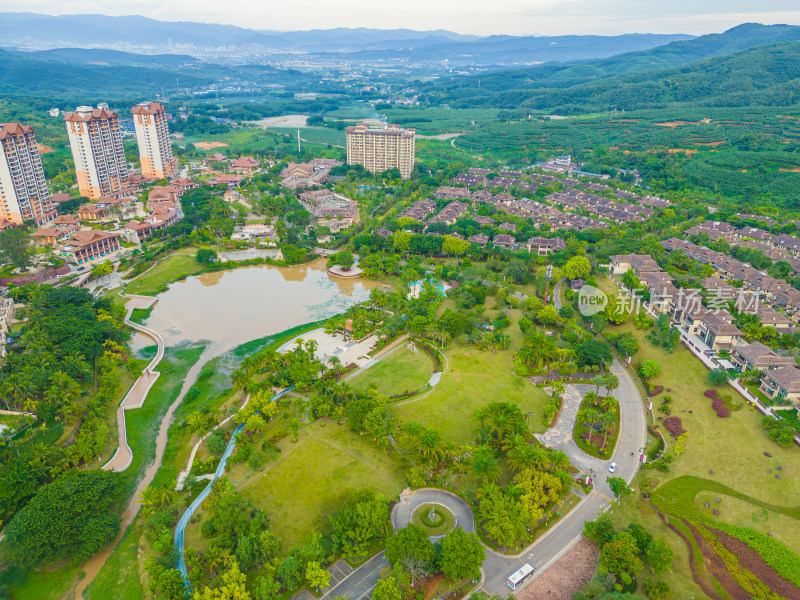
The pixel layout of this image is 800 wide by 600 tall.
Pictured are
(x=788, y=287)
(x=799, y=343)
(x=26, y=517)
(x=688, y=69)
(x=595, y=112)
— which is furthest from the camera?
(x=688, y=69)

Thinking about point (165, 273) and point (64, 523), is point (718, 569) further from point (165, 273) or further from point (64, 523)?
point (165, 273)

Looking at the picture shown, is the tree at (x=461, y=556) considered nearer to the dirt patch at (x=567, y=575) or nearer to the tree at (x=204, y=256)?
the dirt patch at (x=567, y=575)

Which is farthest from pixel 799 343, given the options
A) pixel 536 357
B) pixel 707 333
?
pixel 536 357

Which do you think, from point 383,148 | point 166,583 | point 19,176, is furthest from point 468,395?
point 383,148

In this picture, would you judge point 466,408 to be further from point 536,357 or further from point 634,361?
point 634,361

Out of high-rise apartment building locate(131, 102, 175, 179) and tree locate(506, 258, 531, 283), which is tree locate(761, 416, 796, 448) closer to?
tree locate(506, 258, 531, 283)

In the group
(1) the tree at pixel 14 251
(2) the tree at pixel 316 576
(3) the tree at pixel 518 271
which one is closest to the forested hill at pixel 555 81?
(3) the tree at pixel 518 271
